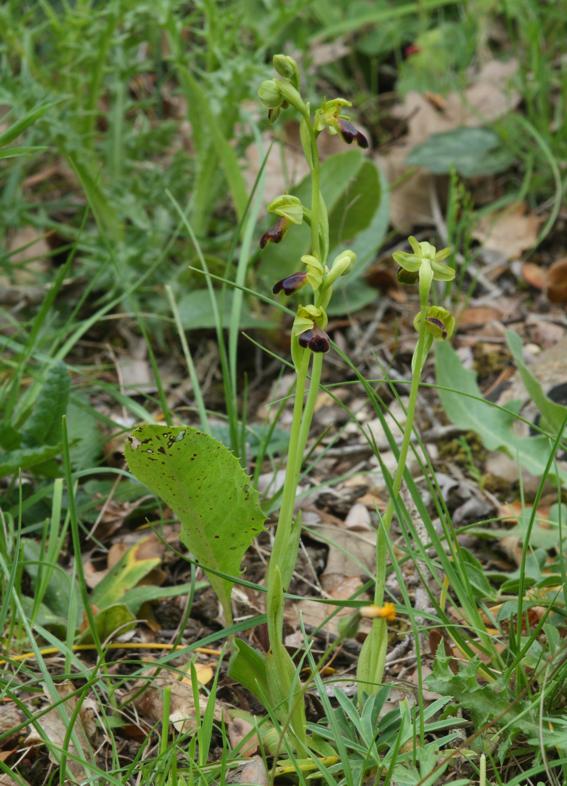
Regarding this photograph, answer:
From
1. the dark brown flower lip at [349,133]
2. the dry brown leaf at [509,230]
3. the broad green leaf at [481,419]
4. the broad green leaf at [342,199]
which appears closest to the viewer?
the dark brown flower lip at [349,133]

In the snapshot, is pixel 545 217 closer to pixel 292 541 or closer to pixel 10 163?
pixel 10 163

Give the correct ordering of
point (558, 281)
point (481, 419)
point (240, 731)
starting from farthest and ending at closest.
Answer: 1. point (558, 281)
2. point (481, 419)
3. point (240, 731)

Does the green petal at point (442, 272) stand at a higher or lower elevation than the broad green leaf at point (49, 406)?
higher

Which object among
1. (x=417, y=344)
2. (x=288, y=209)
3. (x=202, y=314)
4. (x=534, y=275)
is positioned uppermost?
(x=288, y=209)

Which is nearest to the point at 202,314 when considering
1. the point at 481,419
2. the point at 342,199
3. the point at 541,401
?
the point at 342,199

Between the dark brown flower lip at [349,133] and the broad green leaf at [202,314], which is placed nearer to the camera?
the dark brown flower lip at [349,133]

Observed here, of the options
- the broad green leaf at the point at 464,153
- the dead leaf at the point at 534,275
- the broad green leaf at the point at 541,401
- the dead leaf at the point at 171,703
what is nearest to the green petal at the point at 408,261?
the broad green leaf at the point at 541,401

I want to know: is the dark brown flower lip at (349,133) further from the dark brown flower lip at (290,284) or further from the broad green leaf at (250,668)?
the broad green leaf at (250,668)

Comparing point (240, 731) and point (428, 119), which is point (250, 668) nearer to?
point (240, 731)
